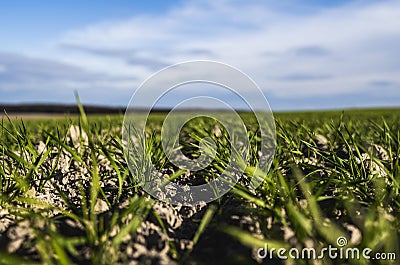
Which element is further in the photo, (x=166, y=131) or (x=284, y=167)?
(x=166, y=131)

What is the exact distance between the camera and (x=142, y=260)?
105 cm

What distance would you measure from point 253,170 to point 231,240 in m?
0.30

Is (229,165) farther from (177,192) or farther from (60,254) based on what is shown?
(60,254)

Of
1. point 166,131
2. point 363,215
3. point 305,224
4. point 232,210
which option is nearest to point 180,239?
point 232,210

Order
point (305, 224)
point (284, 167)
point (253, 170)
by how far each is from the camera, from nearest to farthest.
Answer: point (305, 224) < point (253, 170) < point (284, 167)

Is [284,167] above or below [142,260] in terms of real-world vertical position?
above

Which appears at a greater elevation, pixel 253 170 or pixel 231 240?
pixel 253 170

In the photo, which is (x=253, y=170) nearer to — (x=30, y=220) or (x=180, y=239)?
(x=180, y=239)

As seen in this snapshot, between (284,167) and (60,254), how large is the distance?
1057 millimetres

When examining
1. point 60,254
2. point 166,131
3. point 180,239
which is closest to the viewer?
point 60,254

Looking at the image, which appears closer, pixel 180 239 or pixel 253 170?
pixel 180 239

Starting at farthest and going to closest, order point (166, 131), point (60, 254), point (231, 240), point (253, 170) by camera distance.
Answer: point (166, 131) < point (253, 170) < point (231, 240) < point (60, 254)

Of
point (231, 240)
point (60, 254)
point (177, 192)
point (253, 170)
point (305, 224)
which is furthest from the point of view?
point (177, 192)

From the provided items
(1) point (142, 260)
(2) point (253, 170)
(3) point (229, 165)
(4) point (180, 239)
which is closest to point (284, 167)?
(3) point (229, 165)
